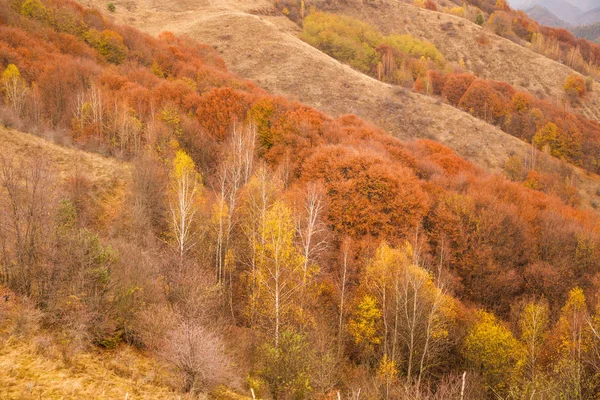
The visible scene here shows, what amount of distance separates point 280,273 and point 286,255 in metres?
1.22

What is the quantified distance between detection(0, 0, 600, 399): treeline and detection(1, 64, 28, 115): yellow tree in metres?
0.52

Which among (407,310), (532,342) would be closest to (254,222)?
A: (407,310)

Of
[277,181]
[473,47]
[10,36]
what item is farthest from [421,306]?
[473,47]

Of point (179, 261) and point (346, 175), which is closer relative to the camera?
point (179, 261)

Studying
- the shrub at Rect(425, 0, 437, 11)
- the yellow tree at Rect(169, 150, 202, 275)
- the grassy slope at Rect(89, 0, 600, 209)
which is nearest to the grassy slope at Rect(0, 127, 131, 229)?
the yellow tree at Rect(169, 150, 202, 275)

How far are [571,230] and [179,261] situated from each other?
3772cm

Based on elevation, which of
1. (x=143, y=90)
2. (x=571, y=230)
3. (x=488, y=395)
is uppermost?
(x=143, y=90)

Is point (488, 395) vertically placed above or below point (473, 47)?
below

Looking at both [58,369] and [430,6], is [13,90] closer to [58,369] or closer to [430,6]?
[58,369]

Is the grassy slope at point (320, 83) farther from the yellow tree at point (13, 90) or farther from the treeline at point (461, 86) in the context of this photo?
the yellow tree at point (13, 90)

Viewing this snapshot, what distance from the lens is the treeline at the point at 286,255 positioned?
52.8ft

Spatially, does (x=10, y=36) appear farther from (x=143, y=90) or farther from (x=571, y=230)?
(x=571, y=230)

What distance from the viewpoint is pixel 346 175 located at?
3419 cm

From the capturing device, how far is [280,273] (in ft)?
71.8
